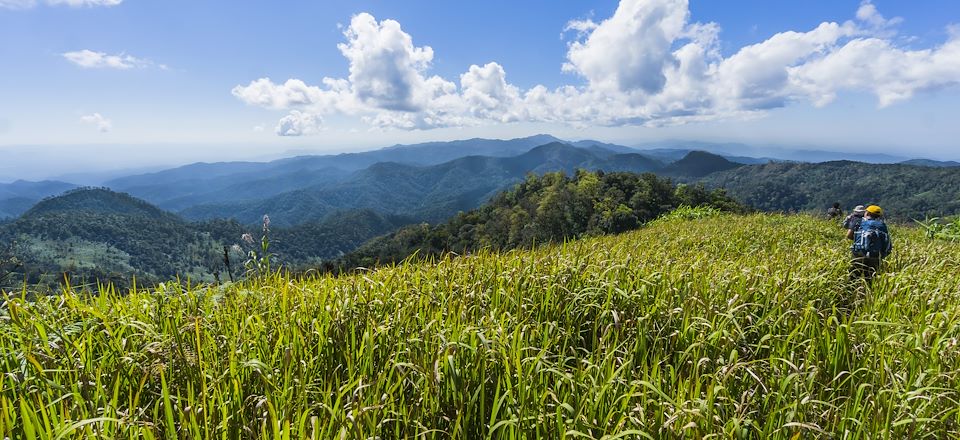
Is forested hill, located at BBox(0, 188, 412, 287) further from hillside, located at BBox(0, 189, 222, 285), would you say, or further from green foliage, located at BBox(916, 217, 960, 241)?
green foliage, located at BBox(916, 217, 960, 241)

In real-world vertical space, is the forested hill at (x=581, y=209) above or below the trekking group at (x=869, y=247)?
below

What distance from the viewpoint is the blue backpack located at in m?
6.63

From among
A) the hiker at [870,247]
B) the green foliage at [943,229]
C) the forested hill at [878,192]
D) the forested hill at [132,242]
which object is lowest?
the forested hill at [132,242]

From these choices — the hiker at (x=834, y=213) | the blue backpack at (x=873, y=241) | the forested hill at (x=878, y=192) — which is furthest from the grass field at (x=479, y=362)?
the forested hill at (x=878, y=192)

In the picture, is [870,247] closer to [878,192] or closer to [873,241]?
[873,241]

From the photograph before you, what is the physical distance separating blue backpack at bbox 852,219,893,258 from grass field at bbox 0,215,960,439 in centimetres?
239

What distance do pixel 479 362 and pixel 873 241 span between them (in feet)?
24.7

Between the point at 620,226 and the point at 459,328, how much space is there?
47819 millimetres

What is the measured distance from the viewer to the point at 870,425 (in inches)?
91.7

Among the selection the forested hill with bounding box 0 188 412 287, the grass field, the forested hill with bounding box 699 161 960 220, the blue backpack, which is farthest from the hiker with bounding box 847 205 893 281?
the forested hill with bounding box 0 188 412 287

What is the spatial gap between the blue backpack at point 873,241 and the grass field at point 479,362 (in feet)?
7.85

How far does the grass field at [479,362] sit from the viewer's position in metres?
2.10

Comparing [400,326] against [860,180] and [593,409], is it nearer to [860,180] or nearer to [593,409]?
[593,409]

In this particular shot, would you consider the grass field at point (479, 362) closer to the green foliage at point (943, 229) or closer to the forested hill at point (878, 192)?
the green foliage at point (943, 229)
